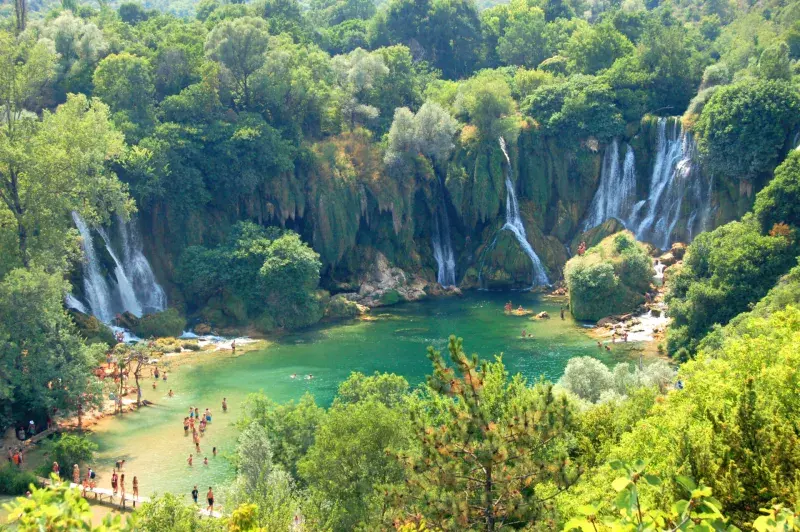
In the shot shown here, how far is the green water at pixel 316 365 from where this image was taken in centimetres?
3609

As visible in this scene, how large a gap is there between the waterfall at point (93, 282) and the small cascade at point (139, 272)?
2.89 m

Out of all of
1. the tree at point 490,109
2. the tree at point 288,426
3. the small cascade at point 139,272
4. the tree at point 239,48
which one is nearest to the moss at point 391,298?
the tree at point 490,109

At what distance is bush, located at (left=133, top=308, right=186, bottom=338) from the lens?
53719 millimetres

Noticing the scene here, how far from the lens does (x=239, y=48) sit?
67875 millimetres

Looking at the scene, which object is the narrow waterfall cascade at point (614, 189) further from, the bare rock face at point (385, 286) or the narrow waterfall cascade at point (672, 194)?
the bare rock face at point (385, 286)

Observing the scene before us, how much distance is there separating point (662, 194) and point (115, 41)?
4851 centimetres

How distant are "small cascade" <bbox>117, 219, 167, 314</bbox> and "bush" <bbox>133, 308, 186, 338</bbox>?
3.40m

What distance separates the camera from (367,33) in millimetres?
94250

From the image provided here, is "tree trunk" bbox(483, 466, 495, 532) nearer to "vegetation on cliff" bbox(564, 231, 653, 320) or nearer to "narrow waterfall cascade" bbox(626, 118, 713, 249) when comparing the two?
"vegetation on cliff" bbox(564, 231, 653, 320)

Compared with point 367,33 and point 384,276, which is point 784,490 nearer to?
point 384,276

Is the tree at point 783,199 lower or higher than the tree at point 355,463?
higher

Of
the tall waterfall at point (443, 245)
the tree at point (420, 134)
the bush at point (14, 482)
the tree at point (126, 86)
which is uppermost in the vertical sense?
the tree at point (126, 86)

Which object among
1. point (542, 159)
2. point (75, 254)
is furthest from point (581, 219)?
point (75, 254)

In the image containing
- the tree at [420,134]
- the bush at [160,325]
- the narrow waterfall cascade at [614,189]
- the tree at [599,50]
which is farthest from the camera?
the tree at [599,50]
